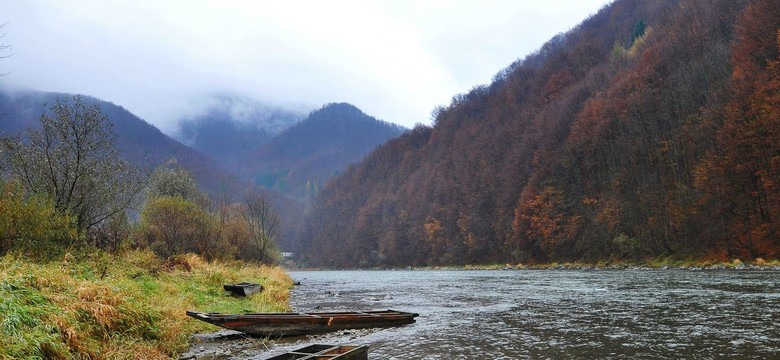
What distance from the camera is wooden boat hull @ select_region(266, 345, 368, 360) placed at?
998cm

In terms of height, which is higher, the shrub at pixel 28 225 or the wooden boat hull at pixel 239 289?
the shrub at pixel 28 225

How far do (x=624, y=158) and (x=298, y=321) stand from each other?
211ft

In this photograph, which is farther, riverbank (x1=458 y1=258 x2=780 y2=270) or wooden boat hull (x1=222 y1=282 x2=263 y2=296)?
riverbank (x1=458 y1=258 x2=780 y2=270)

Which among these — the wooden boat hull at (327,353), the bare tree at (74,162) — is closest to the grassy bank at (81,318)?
the wooden boat hull at (327,353)

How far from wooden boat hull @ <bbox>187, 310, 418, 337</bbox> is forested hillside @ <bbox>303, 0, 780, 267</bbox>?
40434 mm

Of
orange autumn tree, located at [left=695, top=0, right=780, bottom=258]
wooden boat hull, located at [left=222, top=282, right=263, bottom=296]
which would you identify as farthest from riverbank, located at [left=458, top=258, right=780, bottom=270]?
wooden boat hull, located at [left=222, top=282, right=263, bottom=296]

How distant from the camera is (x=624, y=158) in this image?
68312 mm

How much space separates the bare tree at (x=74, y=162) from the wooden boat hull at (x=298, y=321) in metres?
11.5

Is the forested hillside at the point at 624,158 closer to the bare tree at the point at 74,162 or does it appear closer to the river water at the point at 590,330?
the river water at the point at 590,330

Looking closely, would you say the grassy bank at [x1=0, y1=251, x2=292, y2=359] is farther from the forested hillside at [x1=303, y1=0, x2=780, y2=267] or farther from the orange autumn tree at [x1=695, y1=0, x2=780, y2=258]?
the forested hillside at [x1=303, y1=0, x2=780, y2=267]

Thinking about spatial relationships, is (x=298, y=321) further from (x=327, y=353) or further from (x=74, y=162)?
(x=74, y=162)

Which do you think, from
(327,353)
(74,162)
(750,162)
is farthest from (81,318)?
(750,162)

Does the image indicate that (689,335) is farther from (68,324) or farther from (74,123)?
(74,123)

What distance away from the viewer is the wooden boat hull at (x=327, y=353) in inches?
393
